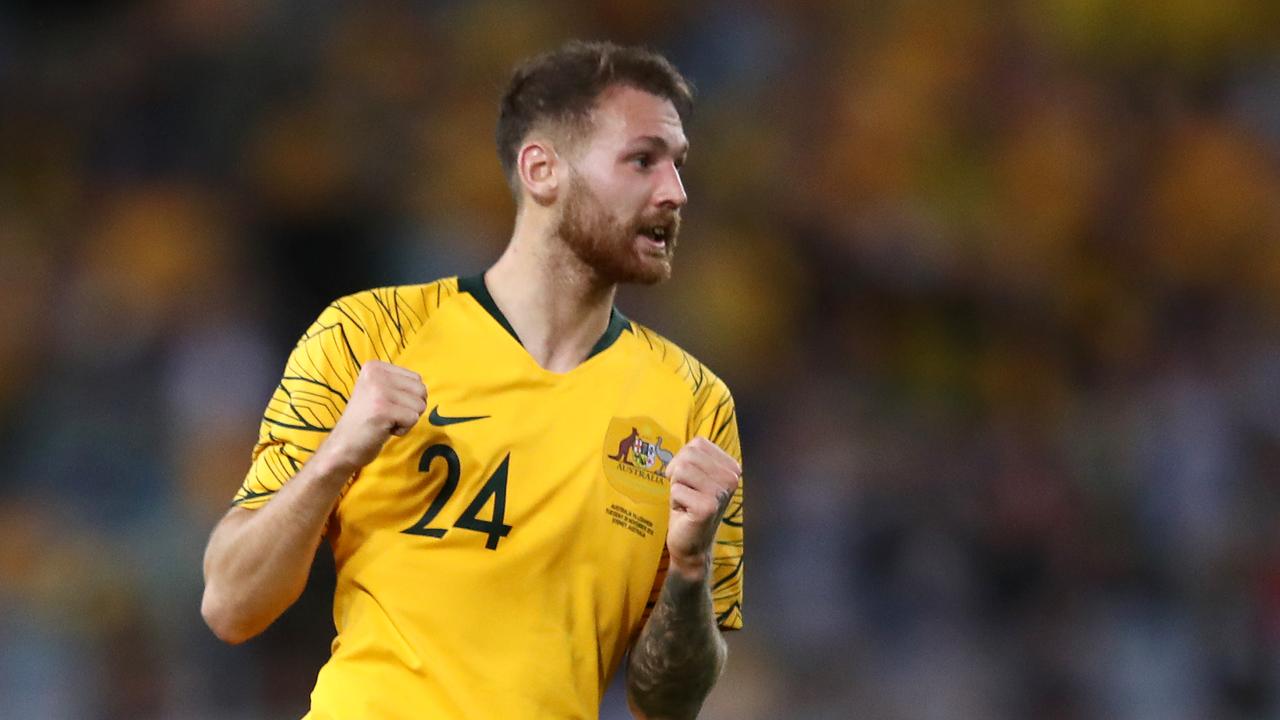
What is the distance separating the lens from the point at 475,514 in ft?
10.4

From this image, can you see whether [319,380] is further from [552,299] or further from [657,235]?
[657,235]

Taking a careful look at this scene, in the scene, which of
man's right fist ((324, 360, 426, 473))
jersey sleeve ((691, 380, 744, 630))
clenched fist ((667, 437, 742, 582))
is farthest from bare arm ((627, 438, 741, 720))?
man's right fist ((324, 360, 426, 473))

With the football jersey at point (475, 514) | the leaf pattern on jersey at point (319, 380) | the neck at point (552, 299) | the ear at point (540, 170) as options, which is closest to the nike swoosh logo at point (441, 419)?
the football jersey at point (475, 514)

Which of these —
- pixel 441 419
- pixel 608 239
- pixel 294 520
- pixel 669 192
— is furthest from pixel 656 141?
pixel 294 520

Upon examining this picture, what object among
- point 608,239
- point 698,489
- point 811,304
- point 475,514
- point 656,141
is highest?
point 811,304

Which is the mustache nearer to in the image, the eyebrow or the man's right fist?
the eyebrow

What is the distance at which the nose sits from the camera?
3.40 meters

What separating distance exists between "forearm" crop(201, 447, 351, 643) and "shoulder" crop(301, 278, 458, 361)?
348 mm

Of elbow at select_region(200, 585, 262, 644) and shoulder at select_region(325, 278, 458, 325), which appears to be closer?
elbow at select_region(200, 585, 262, 644)

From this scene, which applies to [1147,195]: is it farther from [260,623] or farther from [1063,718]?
[260,623]

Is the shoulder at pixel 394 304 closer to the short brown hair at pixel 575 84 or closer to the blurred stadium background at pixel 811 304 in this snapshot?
the short brown hair at pixel 575 84

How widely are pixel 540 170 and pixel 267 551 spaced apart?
41.6 inches

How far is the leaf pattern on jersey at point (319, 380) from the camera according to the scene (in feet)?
10.3

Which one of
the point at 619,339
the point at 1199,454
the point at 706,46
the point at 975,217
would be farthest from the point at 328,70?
the point at 619,339
